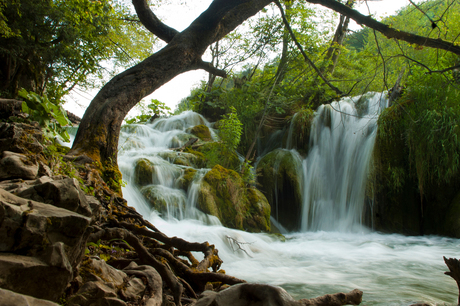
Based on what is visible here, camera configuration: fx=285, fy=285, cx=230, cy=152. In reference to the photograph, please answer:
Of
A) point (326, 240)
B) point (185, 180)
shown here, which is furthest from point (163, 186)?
point (326, 240)

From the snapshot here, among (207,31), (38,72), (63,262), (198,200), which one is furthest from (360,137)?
(38,72)

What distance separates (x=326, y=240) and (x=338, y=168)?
311 centimetres

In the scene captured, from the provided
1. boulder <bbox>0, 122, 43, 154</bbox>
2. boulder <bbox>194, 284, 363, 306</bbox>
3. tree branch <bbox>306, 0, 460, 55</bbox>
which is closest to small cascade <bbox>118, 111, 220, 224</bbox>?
boulder <bbox>0, 122, 43, 154</bbox>

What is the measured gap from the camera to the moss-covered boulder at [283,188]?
30.6 ft

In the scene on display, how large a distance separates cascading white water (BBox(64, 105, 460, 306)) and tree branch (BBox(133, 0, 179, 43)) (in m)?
3.29

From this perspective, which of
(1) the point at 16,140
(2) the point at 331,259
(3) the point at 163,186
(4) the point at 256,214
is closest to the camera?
(1) the point at 16,140

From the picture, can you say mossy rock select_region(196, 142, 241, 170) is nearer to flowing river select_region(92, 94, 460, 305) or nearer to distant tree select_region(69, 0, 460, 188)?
flowing river select_region(92, 94, 460, 305)

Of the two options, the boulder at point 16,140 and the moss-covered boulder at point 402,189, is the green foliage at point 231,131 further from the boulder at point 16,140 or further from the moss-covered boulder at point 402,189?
the boulder at point 16,140

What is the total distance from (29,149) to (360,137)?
923cm

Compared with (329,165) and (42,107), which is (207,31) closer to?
(42,107)

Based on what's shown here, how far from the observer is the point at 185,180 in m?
7.51

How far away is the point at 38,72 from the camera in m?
10.4

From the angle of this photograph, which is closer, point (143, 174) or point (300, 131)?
point (143, 174)

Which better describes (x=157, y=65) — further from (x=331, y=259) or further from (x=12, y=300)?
(x=331, y=259)
